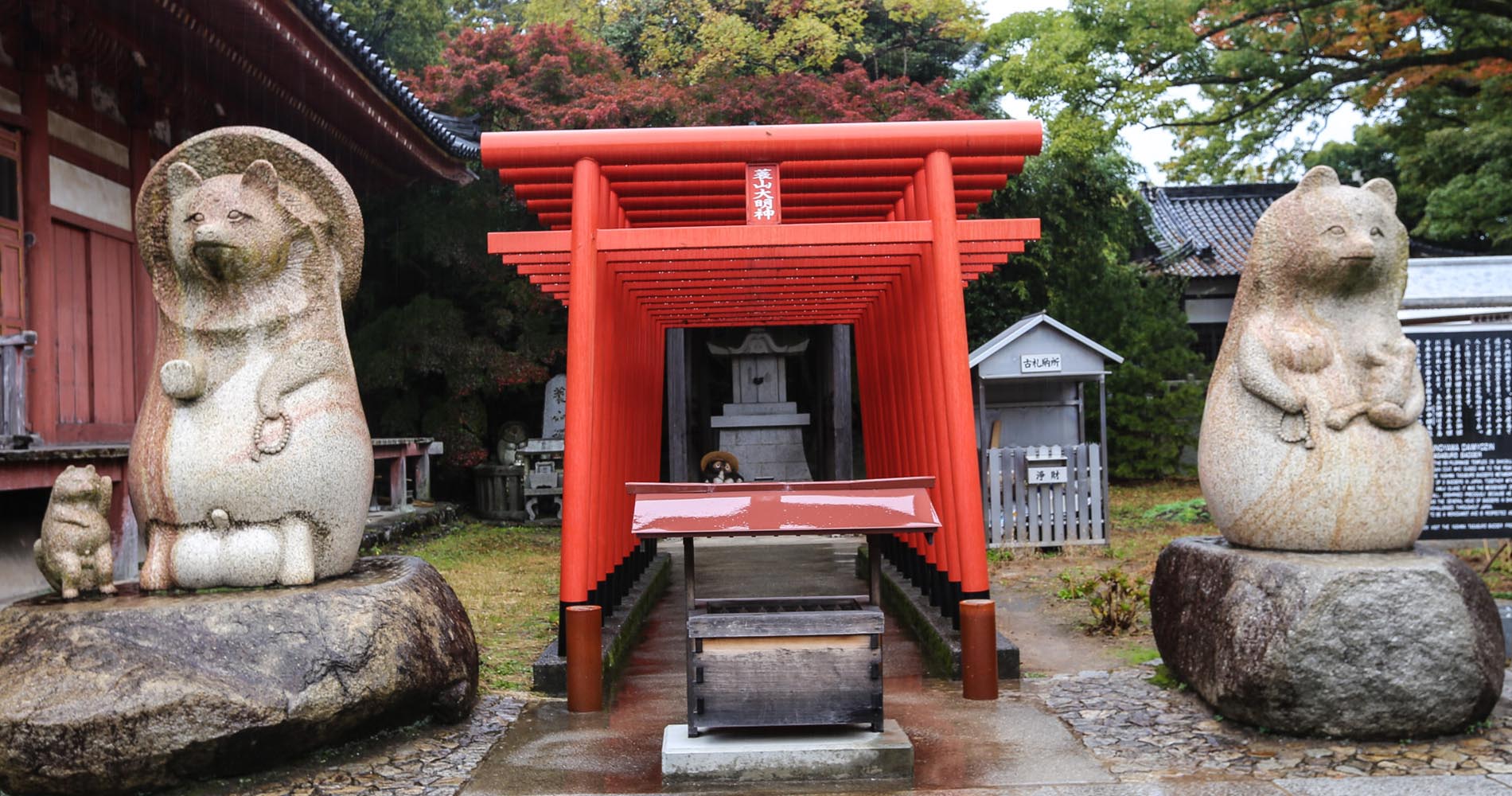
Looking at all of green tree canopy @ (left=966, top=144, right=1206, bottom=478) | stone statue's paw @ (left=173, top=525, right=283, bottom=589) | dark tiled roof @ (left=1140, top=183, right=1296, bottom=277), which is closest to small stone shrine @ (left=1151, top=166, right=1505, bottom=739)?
stone statue's paw @ (left=173, top=525, right=283, bottom=589)

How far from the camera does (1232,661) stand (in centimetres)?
470

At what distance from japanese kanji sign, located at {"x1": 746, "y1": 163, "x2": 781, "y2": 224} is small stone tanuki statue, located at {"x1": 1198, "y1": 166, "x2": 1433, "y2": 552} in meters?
2.31

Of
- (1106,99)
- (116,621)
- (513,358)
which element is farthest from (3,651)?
(1106,99)

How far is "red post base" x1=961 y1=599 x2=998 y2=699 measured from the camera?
17.9 feet

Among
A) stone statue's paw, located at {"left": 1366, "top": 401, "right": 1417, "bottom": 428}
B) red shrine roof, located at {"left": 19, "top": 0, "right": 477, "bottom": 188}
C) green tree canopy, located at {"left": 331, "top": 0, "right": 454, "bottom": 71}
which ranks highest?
green tree canopy, located at {"left": 331, "top": 0, "right": 454, "bottom": 71}

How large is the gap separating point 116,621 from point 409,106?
272 inches

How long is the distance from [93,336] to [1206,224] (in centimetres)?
2033

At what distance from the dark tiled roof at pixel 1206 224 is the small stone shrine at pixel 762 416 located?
828 cm

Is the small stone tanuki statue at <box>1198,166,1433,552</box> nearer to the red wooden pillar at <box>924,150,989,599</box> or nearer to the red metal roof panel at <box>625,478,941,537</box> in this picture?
the red wooden pillar at <box>924,150,989,599</box>

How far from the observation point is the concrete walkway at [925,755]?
407 cm

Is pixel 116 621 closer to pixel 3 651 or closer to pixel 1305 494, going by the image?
pixel 3 651

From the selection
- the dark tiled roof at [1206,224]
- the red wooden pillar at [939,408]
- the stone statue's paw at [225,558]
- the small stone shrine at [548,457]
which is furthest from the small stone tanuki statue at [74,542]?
the dark tiled roof at [1206,224]

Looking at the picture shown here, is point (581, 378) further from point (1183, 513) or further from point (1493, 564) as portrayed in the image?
point (1183, 513)

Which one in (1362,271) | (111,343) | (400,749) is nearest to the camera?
(400,749)
